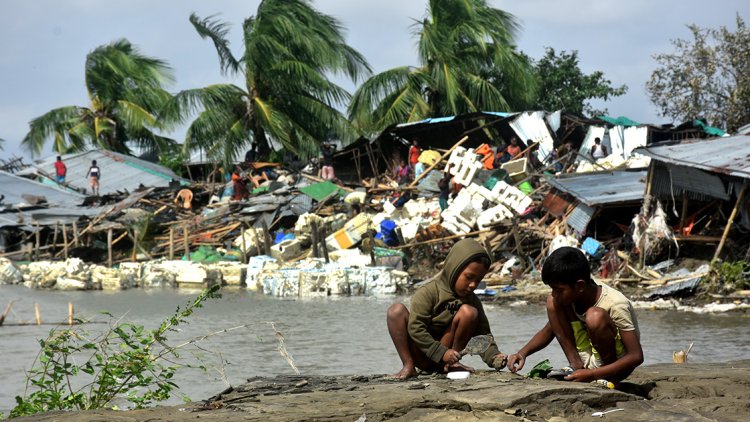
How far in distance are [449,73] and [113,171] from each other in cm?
1331

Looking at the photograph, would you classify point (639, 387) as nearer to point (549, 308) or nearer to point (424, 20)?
point (549, 308)

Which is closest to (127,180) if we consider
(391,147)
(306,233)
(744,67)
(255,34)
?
(255,34)

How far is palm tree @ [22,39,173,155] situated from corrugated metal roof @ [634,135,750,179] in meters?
23.4

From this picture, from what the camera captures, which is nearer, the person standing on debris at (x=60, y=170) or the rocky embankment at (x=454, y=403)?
the rocky embankment at (x=454, y=403)

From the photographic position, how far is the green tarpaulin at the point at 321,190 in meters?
24.3

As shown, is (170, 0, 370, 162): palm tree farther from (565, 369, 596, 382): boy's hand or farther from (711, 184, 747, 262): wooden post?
(565, 369, 596, 382): boy's hand

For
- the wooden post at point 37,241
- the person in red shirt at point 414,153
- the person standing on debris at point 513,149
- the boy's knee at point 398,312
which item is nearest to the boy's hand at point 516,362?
the boy's knee at point 398,312

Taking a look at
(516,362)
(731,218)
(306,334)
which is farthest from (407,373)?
(731,218)

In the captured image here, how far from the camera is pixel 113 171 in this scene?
3378cm

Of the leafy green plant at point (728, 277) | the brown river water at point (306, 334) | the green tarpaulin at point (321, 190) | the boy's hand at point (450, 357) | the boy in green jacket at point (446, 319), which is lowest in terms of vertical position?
the brown river water at point (306, 334)

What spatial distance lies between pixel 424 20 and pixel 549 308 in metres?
24.5

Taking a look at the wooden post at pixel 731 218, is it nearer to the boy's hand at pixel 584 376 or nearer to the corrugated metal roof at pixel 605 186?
the corrugated metal roof at pixel 605 186

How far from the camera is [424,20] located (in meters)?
28.6

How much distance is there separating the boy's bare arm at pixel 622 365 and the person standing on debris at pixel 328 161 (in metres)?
22.2
